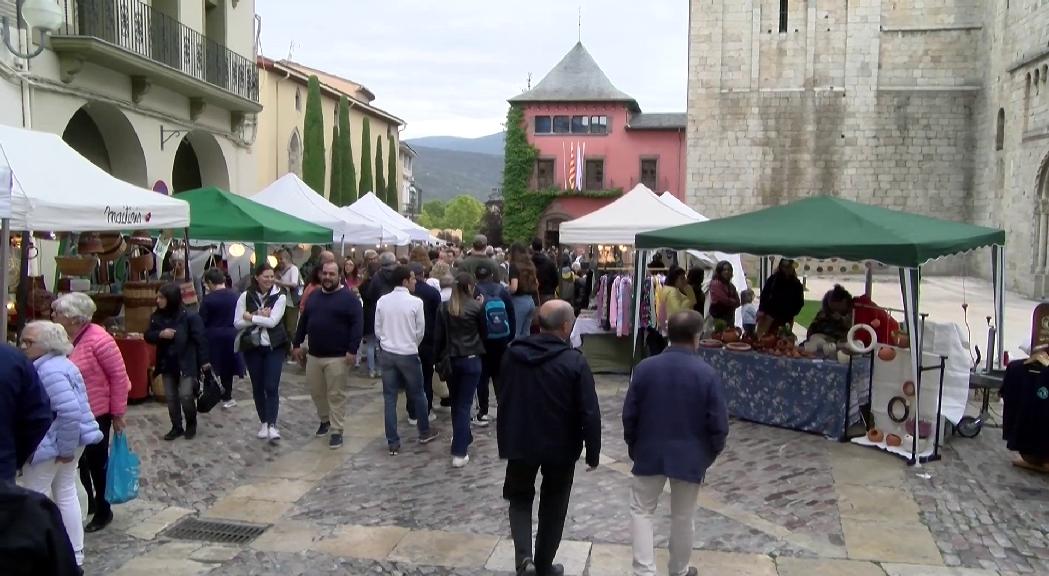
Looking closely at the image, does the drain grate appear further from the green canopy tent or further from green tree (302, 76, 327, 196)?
green tree (302, 76, 327, 196)

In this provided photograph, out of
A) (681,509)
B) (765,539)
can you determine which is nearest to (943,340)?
(765,539)

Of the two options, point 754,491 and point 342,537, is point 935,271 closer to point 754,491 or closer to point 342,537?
point 754,491

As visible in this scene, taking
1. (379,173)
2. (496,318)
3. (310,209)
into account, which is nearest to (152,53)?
(310,209)

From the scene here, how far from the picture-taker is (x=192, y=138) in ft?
59.5

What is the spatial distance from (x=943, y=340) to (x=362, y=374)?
284 inches

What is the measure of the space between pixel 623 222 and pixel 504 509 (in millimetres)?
7061

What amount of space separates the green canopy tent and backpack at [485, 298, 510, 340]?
2348mm

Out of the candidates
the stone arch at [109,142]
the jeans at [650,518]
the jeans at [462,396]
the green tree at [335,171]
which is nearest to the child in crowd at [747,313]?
the jeans at [462,396]

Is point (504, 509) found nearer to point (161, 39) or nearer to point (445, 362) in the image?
point (445, 362)

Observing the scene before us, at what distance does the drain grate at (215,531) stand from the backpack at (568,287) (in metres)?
10.2

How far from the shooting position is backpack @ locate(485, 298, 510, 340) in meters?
7.50

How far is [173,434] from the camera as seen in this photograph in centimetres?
733

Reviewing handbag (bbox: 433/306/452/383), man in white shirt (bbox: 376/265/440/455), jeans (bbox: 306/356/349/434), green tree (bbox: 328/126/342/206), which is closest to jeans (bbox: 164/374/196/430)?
jeans (bbox: 306/356/349/434)

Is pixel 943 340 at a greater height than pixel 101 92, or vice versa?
pixel 101 92
